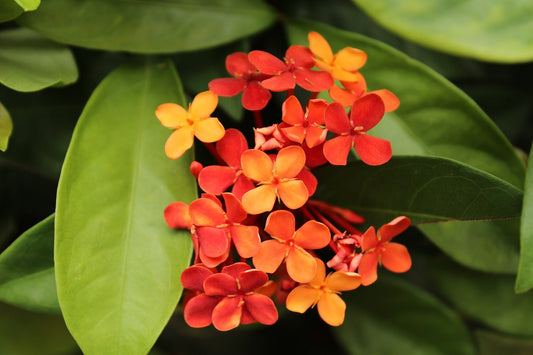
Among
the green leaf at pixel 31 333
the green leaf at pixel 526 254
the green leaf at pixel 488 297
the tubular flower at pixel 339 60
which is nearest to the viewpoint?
the green leaf at pixel 526 254

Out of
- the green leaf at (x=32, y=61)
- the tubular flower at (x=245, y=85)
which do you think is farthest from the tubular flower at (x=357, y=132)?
the green leaf at (x=32, y=61)

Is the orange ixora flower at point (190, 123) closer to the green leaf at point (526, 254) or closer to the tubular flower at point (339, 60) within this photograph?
the tubular flower at point (339, 60)

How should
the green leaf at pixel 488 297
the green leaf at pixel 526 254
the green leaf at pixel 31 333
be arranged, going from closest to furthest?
the green leaf at pixel 526 254
the green leaf at pixel 488 297
the green leaf at pixel 31 333

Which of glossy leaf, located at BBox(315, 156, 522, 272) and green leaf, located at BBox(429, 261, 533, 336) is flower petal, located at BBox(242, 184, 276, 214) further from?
green leaf, located at BBox(429, 261, 533, 336)

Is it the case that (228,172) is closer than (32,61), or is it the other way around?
(228,172)

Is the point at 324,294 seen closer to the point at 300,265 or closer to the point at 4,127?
the point at 300,265

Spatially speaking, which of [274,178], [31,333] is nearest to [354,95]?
[274,178]

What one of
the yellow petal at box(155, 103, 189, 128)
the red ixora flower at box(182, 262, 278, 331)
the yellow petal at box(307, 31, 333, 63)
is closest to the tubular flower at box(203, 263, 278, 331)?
the red ixora flower at box(182, 262, 278, 331)
